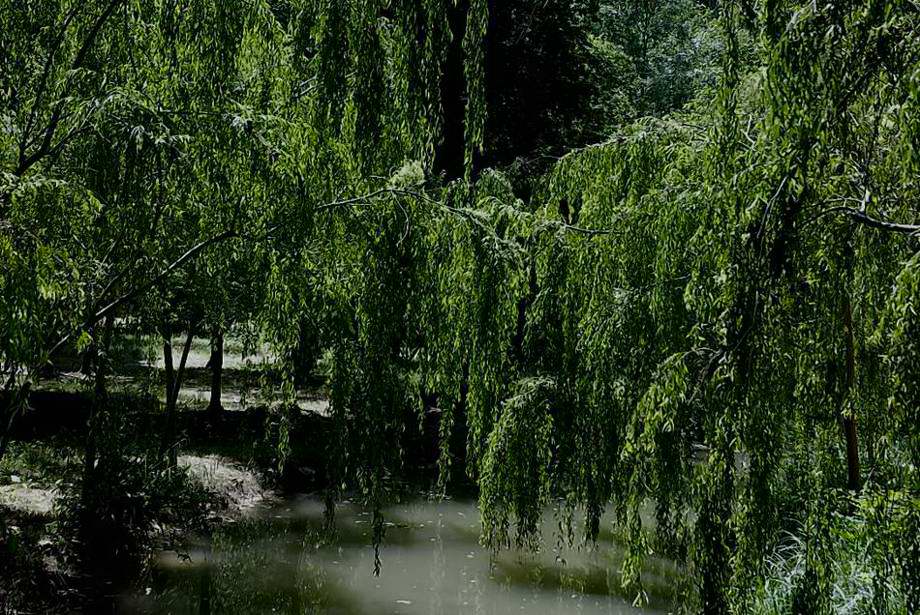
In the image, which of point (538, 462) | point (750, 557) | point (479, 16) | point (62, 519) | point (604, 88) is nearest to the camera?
point (750, 557)

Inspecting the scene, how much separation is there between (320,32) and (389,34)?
26 cm

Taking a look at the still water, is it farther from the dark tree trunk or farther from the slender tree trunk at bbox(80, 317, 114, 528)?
the dark tree trunk

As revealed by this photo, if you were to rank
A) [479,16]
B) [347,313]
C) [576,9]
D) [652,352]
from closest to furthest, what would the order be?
[479,16], [347,313], [652,352], [576,9]

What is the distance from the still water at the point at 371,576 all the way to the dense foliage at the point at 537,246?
8.40ft

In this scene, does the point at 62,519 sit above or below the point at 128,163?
below

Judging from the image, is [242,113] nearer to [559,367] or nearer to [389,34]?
[389,34]

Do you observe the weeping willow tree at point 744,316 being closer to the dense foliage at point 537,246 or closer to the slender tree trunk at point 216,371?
the dense foliage at point 537,246

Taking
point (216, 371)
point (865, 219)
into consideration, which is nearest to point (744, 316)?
point (865, 219)

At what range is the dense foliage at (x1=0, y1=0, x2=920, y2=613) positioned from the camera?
2303 millimetres

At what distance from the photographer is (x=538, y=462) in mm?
4543

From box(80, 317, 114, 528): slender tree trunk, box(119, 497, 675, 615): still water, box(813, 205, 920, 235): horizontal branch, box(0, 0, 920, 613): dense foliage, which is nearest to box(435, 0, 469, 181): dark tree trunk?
box(119, 497, 675, 615): still water

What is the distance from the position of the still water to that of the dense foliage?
2559 millimetres

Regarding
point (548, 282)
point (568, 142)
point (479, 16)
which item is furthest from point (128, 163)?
point (568, 142)

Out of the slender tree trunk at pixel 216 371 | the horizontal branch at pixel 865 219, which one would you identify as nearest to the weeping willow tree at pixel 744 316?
the horizontal branch at pixel 865 219
